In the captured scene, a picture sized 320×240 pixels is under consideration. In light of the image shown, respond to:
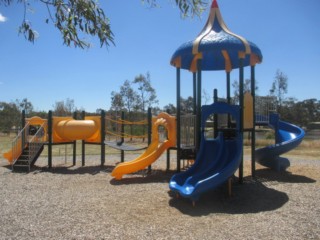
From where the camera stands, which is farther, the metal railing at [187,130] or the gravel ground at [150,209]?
the metal railing at [187,130]

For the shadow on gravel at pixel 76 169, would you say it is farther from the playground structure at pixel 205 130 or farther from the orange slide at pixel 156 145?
the orange slide at pixel 156 145

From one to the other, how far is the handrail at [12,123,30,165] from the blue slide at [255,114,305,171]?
27.6 ft

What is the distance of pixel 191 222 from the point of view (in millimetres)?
5879

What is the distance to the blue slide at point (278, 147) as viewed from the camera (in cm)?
1134

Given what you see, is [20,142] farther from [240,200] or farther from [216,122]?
[240,200]

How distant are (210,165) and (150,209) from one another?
2305mm

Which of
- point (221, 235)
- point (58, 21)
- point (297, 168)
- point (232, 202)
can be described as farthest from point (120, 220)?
point (297, 168)

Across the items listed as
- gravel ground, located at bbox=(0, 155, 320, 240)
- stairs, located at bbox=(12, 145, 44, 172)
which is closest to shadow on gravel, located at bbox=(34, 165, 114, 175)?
stairs, located at bbox=(12, 145, 44, 172)

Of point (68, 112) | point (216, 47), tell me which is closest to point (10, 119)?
point (68, 112)

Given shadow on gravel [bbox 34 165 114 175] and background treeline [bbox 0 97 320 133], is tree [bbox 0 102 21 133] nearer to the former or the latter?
background treeline [bbox 0 97 320 133]

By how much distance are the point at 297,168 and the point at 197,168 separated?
17.9 ft

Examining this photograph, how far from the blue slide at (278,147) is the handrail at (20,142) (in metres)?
8.40

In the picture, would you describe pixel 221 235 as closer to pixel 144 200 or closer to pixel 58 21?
pixel 144 200

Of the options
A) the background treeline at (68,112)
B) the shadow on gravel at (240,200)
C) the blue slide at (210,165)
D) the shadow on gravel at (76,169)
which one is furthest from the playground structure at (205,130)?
the background treeline at (68,112)
